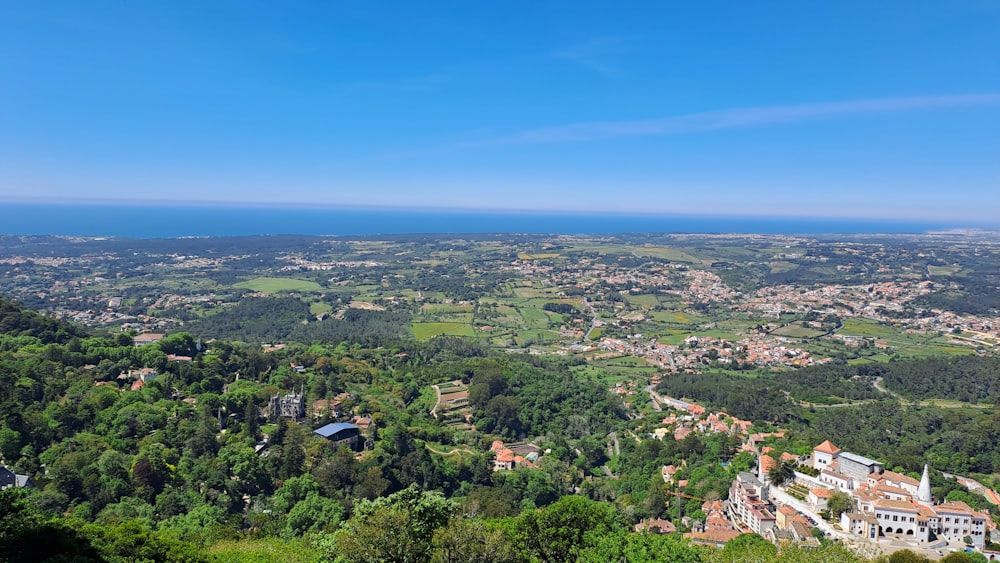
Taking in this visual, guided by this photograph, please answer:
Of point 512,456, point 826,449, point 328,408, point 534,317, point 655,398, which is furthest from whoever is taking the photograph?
point 534,317

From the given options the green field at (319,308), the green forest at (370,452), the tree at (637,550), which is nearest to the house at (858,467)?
the green forest at (370,452)

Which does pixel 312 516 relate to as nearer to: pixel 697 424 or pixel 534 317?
pixel 697 424

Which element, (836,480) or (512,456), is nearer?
(836,480)

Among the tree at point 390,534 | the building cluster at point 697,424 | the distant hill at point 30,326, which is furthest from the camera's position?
the building cluster at point 697,424

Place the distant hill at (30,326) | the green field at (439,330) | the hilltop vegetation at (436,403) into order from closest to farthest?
the hilltop vegetation at (436,403) < the distant hill at (30,326) < the green field at (439,330)

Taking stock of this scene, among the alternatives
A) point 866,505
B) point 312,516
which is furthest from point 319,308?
point 866,505

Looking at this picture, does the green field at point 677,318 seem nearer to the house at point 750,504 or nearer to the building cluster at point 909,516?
the house at point 750,504
